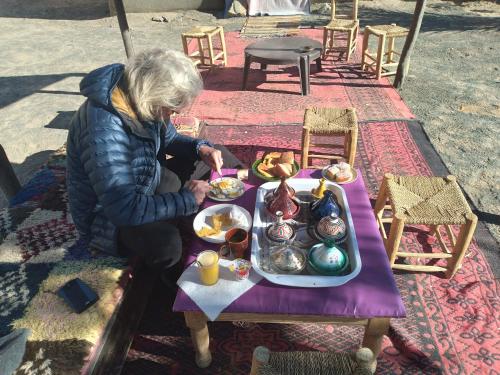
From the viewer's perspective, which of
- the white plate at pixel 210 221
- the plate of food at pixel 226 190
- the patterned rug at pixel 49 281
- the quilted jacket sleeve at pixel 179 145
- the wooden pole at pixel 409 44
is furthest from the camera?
the wooden pole at pixel 409 44

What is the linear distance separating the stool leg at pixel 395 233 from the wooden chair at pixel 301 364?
122cm

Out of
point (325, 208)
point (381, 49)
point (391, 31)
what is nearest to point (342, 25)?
point (391, 31)

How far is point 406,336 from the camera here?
2.30 metres

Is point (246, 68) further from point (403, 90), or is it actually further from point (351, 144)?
point (351, 144)

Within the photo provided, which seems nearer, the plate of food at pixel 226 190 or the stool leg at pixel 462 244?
the stool leg at pixel 462 244

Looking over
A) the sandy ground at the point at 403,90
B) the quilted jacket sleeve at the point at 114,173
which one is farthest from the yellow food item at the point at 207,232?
the sandy ground at the point at 403,90

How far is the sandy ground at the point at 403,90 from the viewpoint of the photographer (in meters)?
4.28

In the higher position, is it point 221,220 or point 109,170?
point 109,170

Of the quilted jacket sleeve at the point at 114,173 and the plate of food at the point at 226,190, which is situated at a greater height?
the quilted jacket sleeve at the point at 114,173

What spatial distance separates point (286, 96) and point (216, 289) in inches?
173

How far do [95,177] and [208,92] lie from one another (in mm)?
4273

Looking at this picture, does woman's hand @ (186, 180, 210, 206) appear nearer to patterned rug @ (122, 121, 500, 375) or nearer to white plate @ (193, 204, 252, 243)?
white plate @ (193, 204, 252, 243)

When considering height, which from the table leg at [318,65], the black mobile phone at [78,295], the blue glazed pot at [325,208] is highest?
the blue glazed pot at [325,208]

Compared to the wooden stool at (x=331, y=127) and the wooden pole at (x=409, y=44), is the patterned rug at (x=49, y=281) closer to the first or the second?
the wooden stool at (x=331, y=127)
